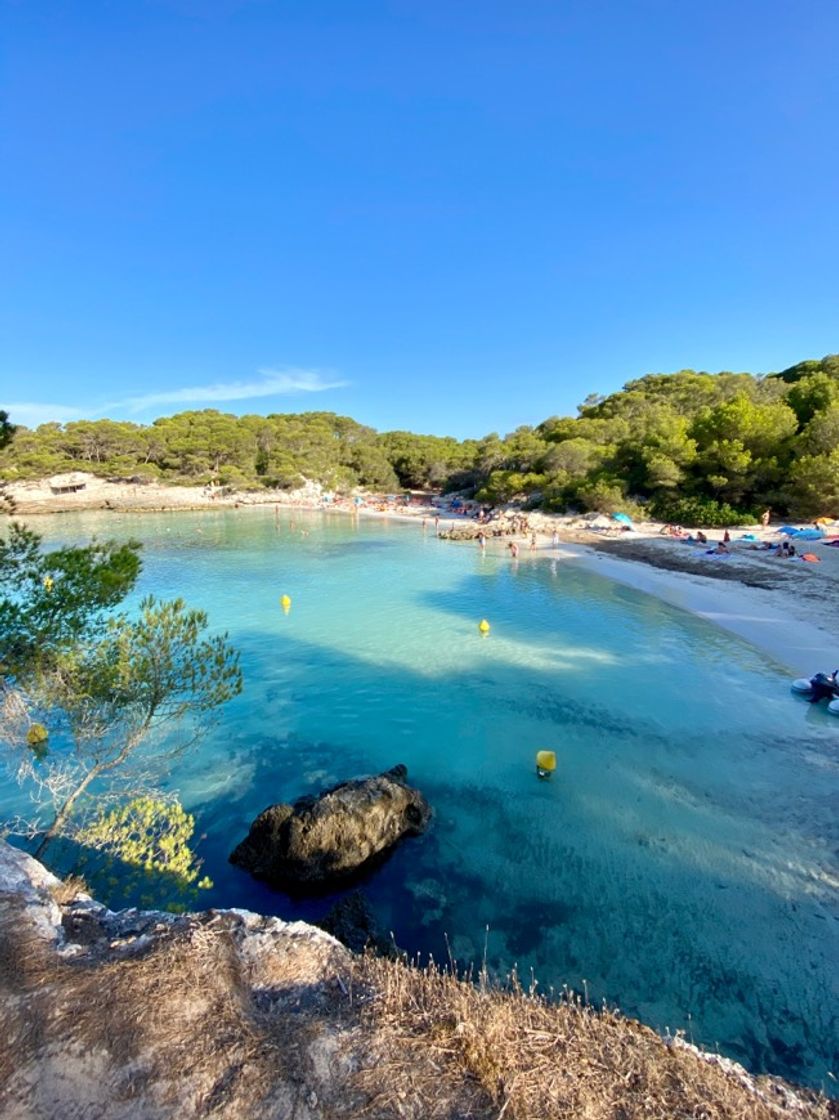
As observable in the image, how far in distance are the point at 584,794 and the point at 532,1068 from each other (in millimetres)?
8169

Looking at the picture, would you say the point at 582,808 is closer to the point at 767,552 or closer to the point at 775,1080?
the point at 775,1080

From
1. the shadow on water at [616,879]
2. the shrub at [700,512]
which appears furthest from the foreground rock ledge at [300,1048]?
the shrub at [700,512]

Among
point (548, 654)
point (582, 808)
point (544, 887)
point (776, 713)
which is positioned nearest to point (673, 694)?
point (776, 713)

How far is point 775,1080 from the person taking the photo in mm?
4262

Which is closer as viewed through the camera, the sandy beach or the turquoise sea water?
the turquoise sea water

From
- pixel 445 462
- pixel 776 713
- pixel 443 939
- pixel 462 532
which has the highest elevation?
pixel 445 462

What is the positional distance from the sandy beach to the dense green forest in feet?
13.5

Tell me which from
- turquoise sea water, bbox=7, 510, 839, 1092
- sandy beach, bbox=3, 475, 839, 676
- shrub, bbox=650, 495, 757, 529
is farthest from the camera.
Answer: shrub, bbox=650, 495, 757, 529

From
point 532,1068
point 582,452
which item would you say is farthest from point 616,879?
point 582,452

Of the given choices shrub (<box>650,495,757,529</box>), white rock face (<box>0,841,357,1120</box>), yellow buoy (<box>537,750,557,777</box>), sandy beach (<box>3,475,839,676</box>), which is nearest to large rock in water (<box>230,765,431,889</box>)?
yellow buoy (<box>537,750,557,777</box>)

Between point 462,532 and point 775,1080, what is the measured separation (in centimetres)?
4508

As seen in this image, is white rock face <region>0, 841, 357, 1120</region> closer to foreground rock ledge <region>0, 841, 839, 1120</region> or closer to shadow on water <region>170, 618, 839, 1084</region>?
foreground rock ledge <region>0, 841, 839, 1120</region>

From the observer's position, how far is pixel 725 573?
28.8 meters

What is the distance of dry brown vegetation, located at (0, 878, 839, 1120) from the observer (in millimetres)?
3127
